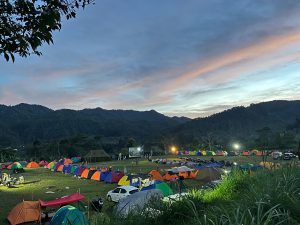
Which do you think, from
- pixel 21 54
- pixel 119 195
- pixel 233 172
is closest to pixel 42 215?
pixel 119 195

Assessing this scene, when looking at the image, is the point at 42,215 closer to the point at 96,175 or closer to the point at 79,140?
the point at 96,175

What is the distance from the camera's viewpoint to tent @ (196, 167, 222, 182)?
35.6m

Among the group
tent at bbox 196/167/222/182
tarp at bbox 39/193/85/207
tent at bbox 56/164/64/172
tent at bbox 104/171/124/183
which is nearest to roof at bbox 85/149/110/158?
tent at bbox 56/164/64/172

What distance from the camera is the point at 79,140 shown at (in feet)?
359

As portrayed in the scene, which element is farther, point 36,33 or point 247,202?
point 247,202

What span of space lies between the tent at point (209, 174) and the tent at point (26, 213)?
843 inches

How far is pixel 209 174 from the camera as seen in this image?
36.3 metres

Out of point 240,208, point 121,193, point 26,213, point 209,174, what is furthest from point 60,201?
point 209,174

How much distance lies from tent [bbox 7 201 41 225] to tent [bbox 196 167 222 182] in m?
21.4

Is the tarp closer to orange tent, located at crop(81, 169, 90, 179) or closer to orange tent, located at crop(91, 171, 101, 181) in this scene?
orange tent, located at crop(91, 171, 101, 181)

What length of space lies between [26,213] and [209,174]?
2258 centimetres

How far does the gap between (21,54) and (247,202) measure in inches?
186

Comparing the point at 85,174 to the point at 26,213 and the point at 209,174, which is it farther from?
the point at 26,213

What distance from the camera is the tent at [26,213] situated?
18312 mm
